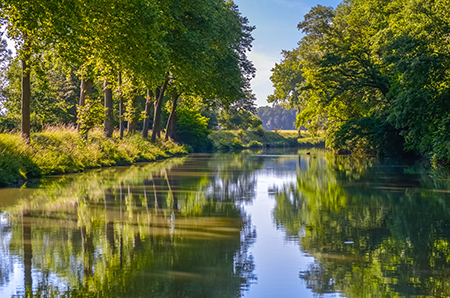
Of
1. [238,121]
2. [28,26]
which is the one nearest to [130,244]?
[28,26]

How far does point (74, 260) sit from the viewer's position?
6031 mm

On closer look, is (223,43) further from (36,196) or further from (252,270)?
(252,270)

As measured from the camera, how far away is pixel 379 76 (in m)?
34.2

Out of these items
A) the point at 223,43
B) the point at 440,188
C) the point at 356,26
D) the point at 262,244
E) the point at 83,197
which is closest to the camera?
the point at 262,244

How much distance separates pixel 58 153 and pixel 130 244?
14.5 meters

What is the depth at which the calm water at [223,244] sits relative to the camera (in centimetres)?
507

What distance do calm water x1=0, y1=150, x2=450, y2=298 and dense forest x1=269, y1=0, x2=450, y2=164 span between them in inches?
463

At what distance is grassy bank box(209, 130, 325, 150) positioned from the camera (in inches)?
2896

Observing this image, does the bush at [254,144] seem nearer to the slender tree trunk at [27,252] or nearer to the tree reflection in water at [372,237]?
the tree reflection in water at [372,237]

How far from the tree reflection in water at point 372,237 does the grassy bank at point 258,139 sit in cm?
5666

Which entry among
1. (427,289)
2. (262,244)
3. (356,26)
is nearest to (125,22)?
(262,244)

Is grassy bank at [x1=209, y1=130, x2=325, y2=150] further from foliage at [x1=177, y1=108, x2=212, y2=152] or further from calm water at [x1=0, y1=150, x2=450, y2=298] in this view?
calm water at [x1=0, y1=150, x2=450, y2=298]

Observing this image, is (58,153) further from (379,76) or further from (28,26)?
(379,76)

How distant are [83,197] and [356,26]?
31.8 m
